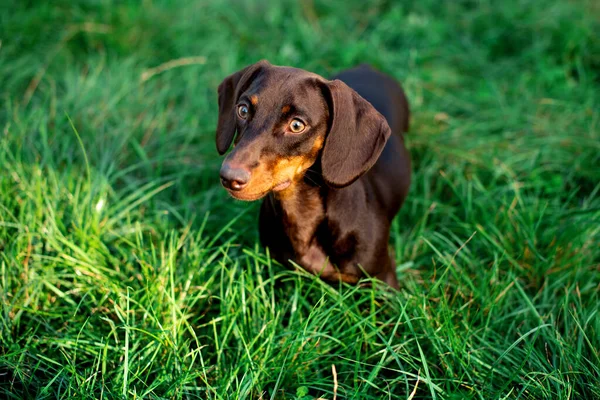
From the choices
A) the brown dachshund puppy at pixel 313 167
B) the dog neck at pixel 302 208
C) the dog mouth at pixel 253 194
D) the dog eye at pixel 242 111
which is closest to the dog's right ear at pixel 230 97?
the brown dachshund puppy at pixel 313 167

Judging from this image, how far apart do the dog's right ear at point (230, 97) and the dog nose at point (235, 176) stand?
1.78 feet

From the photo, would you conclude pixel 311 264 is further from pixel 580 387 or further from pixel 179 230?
pixel 580 387

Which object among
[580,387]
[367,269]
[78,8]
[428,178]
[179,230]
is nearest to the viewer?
[580,387]

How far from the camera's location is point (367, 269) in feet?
8.36

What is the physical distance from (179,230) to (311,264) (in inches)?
32.8

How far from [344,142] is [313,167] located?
210 mm

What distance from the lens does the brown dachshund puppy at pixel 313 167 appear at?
84.2 inches

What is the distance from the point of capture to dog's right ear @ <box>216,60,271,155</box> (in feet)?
8.17

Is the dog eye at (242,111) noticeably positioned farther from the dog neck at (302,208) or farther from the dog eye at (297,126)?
the dog neck at (302,208)

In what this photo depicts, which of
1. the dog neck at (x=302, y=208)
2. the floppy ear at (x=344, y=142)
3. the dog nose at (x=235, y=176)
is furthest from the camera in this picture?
the dog neck at (x=302, y=208)

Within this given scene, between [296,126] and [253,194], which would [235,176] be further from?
[296,126]

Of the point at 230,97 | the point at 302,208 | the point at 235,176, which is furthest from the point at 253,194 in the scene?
the point at 230,97

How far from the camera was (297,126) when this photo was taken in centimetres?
221

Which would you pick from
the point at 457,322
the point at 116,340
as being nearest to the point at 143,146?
the point at 116,340
